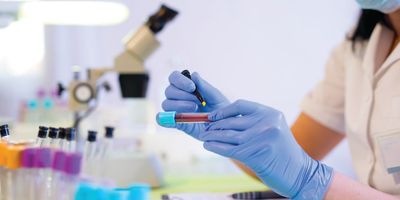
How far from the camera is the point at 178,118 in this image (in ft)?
3.12

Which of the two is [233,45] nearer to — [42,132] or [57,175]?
[42,132]

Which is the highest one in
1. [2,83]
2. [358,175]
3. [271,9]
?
[271,9]

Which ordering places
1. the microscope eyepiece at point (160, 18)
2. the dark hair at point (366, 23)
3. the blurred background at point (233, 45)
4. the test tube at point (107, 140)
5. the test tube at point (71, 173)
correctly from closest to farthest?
the test tube at point (71, 173) < the test tube at point (107, 140) < the dark hair at point (366, 23) < the microscope eyepiece at point (160, 18) < the blurred background at point (233, 45)

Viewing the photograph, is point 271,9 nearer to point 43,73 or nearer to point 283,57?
point 283,57

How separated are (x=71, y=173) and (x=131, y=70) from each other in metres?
0.92

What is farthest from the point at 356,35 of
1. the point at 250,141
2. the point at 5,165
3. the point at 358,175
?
the point at 5,165

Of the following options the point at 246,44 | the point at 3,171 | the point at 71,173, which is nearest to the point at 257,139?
the point at 71,173

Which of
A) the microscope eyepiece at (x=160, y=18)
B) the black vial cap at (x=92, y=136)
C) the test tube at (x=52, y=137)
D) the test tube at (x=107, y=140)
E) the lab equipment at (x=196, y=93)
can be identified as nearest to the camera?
the test tube at (x=52, y=137)

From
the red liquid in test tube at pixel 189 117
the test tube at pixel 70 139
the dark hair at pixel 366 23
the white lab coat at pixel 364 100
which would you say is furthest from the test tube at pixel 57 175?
the dark hair at pixel 366 23

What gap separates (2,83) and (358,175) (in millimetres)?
1656

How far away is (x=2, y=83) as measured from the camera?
7.86ft

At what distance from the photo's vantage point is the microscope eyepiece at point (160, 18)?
5.56 feet

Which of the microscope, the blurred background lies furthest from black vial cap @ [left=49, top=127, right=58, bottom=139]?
the blurred background

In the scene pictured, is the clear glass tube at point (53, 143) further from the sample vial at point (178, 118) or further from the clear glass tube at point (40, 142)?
the sample vial at point (178, 118)
